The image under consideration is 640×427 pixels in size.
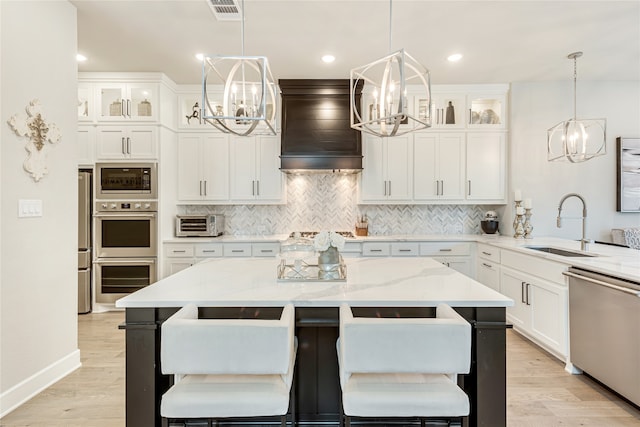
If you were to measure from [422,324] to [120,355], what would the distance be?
2850 mm

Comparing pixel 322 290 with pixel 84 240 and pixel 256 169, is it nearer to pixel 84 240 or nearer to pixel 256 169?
pixel 256 169

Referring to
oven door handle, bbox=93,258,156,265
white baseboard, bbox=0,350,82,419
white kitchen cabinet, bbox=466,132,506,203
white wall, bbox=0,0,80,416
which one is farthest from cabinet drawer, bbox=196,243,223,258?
white kitchen cabinet, bbox=466,132,506,203

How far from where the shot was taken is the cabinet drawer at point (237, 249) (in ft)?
14.0

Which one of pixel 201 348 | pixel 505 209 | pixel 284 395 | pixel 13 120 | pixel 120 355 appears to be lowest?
pixel 120 355

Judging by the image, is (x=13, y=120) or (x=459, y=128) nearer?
(x=13, y=120)

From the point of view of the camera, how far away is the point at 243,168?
14.9 ft

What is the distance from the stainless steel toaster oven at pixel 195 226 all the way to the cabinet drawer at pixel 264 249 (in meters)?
0.60

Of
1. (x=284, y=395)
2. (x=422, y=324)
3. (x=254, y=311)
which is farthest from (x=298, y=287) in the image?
(x=422, y=324)

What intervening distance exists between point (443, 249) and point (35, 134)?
13.2 feet

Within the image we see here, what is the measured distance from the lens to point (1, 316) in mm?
2166

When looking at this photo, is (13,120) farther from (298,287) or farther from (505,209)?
(505,209)

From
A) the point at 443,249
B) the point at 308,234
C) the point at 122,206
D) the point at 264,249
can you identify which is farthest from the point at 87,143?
the point at 443,249

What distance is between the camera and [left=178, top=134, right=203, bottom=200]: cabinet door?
4.54 metres

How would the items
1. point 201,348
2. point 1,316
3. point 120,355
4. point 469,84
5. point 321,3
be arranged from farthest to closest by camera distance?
1. point 469,84
2. point 120,355
3. point 321,3
4. point 1,316
5. point 201,348
